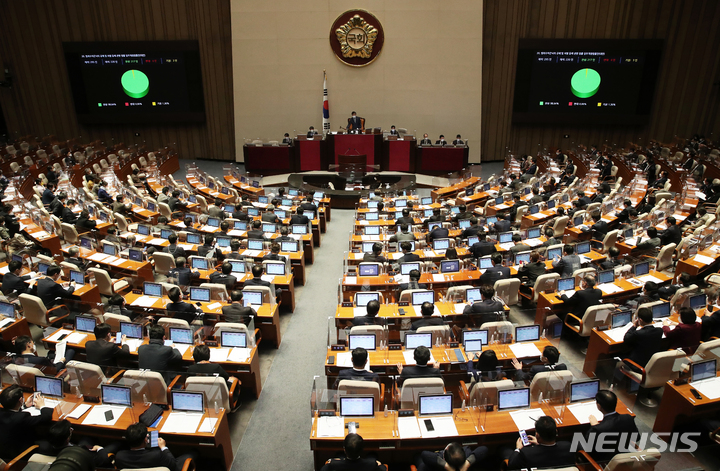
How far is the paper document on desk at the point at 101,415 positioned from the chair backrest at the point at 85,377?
0.78ft

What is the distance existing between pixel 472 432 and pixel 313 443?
1.57m

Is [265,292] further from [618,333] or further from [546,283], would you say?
[618,333]

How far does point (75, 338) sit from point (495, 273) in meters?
6.44

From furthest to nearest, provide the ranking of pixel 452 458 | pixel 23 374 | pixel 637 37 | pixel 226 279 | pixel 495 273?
pixel 637 37 < pixel 495 273 < pixel 226 279 < pixel 23 374 < pixel 452 458

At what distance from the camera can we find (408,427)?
4.71 m

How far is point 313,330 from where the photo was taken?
813cm

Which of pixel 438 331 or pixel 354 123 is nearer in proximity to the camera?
A: pixel 438 331

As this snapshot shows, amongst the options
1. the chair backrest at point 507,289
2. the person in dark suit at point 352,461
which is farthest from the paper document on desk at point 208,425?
the chair backrest at point 507,289

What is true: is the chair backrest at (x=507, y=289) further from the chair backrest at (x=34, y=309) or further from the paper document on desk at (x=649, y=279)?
the chair backrest at (x=34, y=309)

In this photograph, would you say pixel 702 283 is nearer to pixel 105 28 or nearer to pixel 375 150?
pixel 375 150

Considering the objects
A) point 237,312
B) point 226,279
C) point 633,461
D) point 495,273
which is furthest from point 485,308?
point 226,279

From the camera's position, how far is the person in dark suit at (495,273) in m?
7.98

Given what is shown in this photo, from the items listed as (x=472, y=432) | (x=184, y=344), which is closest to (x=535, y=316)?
(x=472, y=432)

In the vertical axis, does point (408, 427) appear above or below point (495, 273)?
below
